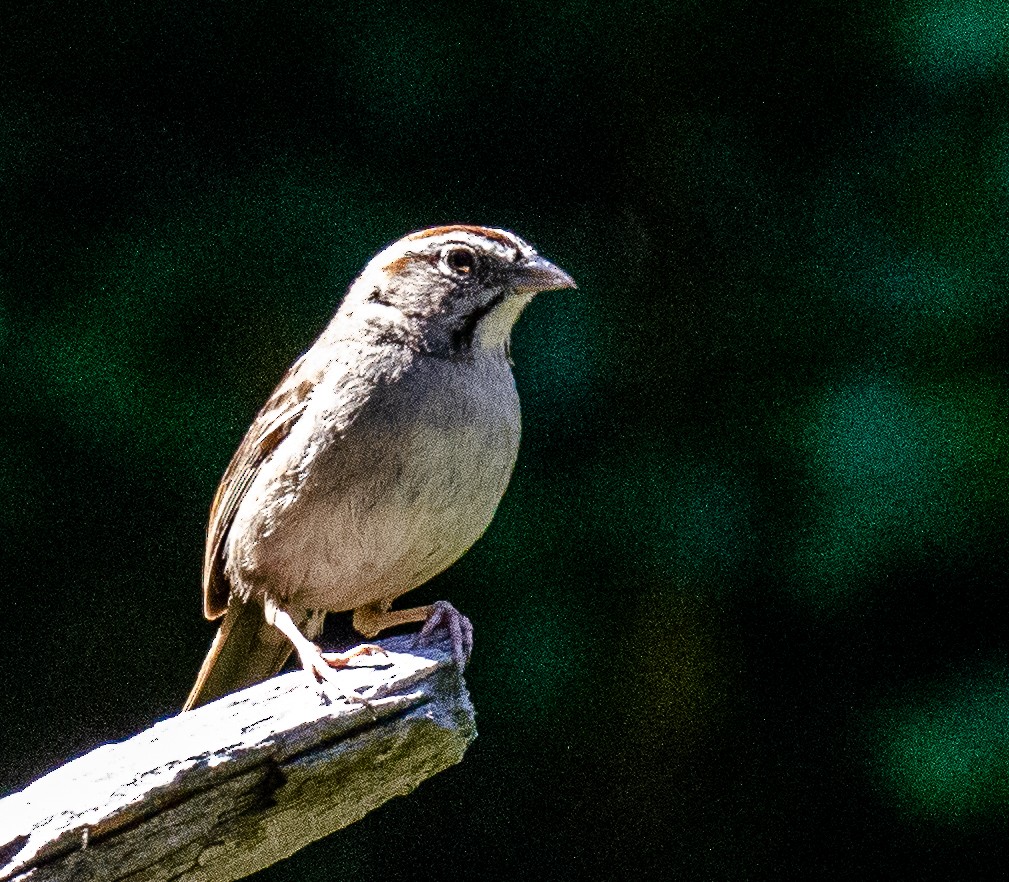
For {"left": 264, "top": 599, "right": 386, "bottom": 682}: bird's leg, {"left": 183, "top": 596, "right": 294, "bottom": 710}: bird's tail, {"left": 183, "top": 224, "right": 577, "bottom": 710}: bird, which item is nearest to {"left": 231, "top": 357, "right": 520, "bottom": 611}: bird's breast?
{"left": 183, "top": 224, "right": 577, "bottom": 710}: bird

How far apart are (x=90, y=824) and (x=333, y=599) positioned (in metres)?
1.10

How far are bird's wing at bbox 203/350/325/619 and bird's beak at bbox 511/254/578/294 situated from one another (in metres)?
0.41

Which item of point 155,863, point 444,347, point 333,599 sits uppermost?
point 444,347

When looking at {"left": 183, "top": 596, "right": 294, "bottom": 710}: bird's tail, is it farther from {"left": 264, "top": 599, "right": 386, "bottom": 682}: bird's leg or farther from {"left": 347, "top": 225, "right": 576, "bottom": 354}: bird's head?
{"left": 347, "top": 225, "right": 576, "bottom": 354}: bird's head

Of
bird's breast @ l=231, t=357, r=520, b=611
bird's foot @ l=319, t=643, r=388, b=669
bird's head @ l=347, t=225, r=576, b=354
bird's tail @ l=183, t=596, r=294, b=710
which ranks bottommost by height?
bird's tail @ l=183, t=596, r=294, b=710

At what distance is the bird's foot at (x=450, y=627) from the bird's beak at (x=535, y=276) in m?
0.61

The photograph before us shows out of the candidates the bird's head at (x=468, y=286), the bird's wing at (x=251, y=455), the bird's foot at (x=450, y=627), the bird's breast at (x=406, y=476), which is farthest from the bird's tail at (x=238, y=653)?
the bird's head at (x=468, y=286)

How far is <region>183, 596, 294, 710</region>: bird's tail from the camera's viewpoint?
3174 mm

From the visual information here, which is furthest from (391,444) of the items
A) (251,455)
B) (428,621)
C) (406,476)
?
(251,455)

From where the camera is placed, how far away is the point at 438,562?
2.83 meters

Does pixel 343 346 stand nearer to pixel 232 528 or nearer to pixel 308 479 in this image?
pixel 308 479

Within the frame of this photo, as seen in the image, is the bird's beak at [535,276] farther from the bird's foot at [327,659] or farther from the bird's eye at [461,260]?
the bird's foot at [327,659]

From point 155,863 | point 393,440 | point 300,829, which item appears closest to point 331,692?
point 300,829

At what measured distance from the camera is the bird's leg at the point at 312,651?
8.05 ft
